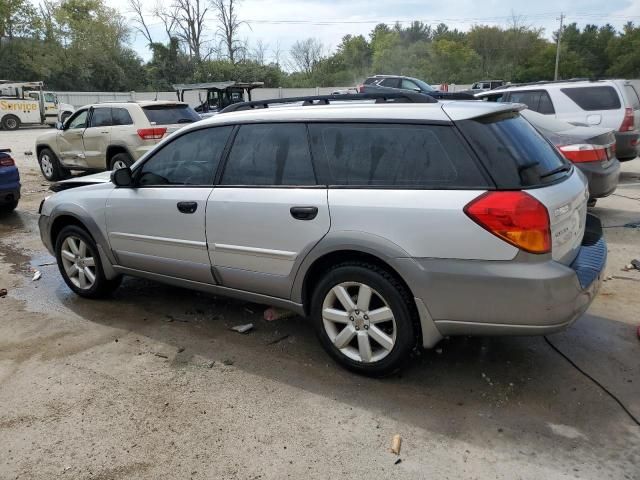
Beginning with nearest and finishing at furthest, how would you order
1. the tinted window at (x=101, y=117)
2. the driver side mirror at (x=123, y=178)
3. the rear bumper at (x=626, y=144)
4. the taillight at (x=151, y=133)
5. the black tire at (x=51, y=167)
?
the driver side mirror at (x=123, y=178), the rear bumper at (x=626, y=144), the taillight at (x=151, y=133), the tinted window at (x=101, y=117), the black tire at (x=51, y=167)

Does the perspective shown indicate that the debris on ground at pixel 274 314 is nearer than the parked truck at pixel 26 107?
Yes

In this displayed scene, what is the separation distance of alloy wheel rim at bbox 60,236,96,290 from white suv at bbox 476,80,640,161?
8.02 meters

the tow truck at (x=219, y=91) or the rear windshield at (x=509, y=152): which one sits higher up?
the tow truck at (x=219, y=91)

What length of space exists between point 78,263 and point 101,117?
671 cm

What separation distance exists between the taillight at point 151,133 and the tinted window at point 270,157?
689cm

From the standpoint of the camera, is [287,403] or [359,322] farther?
[359,322]

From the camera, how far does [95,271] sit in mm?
4859

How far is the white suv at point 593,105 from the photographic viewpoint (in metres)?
9.39

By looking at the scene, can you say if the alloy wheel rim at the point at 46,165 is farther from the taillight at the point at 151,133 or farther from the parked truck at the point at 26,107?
the parked truck at the point at 26,107

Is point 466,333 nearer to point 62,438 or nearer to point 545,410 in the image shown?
point 545,410

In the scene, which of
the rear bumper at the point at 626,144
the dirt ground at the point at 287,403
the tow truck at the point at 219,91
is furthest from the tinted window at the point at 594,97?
the tow truck at the point at 219,91

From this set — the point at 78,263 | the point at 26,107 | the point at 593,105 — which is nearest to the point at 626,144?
the point at 593,105

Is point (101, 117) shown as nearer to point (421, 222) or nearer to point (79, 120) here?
point (79, 120)

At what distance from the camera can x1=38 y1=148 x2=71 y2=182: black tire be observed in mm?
11906
